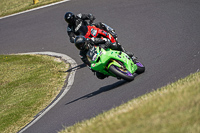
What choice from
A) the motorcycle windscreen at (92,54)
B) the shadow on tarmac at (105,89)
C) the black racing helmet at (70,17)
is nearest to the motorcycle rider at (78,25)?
the black racing helmet at (70,17)

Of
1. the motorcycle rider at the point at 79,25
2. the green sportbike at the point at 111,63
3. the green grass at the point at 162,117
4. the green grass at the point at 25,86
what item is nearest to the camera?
the green grass at the point at 162,117

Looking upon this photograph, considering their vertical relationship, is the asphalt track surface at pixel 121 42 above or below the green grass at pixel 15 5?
above

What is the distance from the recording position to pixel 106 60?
8.45 metres

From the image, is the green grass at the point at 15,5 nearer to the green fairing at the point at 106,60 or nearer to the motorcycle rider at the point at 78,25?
the motorcycle rider at the point at 78,25

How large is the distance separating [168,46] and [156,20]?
313 cm

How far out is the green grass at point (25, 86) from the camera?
1002 cm

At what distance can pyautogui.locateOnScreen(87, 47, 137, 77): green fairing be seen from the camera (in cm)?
849

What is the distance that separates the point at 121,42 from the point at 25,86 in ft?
12.3

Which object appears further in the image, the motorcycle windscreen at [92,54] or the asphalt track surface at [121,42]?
the motorcycle windscreen at [92,54]

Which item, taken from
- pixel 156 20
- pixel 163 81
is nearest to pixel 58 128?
pixel 163 81

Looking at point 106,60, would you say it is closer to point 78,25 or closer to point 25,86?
point 78,25

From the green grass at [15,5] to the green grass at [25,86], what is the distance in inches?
249

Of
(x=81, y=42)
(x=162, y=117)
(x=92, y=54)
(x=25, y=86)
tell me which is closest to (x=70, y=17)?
(x=81, y=42)

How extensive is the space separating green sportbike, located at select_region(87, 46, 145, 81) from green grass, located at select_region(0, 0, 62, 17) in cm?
1325
